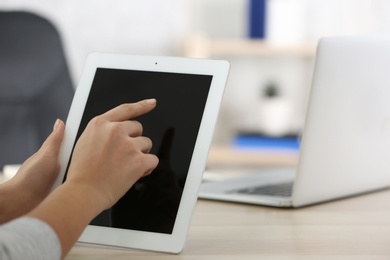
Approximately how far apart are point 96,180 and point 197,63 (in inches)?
10.3

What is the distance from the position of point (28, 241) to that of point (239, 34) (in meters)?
2.53

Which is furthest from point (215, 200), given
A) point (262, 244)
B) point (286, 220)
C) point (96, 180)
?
point (96, 180)

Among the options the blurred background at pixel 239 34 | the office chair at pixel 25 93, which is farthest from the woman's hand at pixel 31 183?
the blurred background at pixel 239 34

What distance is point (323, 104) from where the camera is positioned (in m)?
1.19

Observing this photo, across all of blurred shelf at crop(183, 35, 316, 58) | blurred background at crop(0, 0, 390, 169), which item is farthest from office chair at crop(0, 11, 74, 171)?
blurred shelf at crop(183, 35, 316, 58)

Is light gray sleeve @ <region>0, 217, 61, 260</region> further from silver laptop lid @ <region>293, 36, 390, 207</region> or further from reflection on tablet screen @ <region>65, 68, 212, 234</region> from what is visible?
silver laptop lid @ <region>293, 36, 390, 207</region>

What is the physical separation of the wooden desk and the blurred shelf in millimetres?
1668

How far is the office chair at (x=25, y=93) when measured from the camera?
2.00 metres

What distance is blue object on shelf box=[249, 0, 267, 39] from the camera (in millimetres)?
2984

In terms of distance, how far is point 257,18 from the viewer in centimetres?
303

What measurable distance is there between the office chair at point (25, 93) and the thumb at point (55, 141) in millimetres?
946

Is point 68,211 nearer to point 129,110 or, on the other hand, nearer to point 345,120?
point 129,110

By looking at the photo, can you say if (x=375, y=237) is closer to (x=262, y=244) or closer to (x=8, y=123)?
(x=262, y=244)

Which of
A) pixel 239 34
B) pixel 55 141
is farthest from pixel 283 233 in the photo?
pixel 239 34
